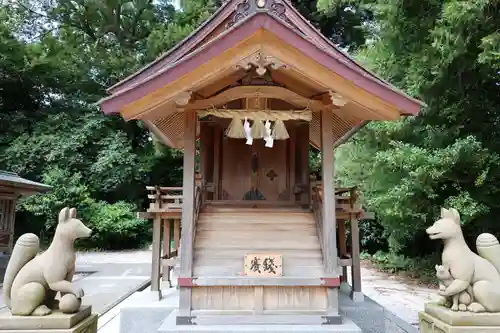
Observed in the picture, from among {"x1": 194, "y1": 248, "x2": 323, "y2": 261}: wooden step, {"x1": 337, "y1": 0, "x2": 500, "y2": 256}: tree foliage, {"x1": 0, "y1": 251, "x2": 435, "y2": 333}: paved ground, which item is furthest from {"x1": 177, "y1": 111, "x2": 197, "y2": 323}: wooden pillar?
{"x1": 337, "y1": 0, "x2": 500, "y2": 256}: tree foliage

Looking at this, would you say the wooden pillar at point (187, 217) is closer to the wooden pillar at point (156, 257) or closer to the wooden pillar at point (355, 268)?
the wooden pillar at point (156, 257)

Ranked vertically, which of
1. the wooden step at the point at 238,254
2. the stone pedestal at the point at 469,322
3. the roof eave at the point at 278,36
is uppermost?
the roof eave at the point at 278,36

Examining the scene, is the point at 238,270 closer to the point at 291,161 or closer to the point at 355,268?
the point at 355,268

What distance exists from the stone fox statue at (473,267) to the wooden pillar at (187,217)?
3028 mm

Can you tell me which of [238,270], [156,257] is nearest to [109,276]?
[156,257]

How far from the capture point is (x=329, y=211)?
16.3 ft

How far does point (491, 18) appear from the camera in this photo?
7.70 m

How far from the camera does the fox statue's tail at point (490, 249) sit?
3.79 metres

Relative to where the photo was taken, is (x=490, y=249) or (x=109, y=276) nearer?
(x=490, y=249)

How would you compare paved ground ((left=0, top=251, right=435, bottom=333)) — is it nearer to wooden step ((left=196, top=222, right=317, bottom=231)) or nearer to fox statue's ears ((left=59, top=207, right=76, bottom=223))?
wooden step ((left=196, top=222, right=317, bottom=231))

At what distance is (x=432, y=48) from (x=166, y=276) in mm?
8329

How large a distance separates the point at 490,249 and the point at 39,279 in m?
4.77

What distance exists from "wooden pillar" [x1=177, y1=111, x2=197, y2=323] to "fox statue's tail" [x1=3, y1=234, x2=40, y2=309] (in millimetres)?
1780

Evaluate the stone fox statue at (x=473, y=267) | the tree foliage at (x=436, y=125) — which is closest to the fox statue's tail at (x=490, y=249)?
the stone fox statue at (x=473, y=267)
